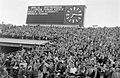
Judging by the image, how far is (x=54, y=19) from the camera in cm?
1834

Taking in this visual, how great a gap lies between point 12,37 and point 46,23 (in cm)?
386

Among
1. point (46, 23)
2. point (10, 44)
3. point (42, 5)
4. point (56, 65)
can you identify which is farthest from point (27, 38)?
point (56, 65)

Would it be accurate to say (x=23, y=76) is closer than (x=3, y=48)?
Yes

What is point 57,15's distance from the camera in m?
18.3

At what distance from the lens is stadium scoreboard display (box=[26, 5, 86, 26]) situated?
56.9ft

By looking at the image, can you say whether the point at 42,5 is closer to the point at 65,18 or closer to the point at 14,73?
the point at 65,18

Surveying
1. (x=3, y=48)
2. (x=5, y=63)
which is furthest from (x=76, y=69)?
(x=3, y=48)

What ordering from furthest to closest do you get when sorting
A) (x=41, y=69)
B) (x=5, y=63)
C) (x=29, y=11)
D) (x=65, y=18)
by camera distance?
(x=29, y=11) < (x=65, y=18) < (x=5, y=63) < (x=41, y=69)

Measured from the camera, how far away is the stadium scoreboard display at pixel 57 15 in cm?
1734

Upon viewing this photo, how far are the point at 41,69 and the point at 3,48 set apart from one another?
1138 cm

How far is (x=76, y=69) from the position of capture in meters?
4.47

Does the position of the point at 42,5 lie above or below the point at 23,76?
above

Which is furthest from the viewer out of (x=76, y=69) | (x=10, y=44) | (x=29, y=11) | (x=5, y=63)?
(x=29, y=11)

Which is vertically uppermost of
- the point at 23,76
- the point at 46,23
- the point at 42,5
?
the point at 42,5
